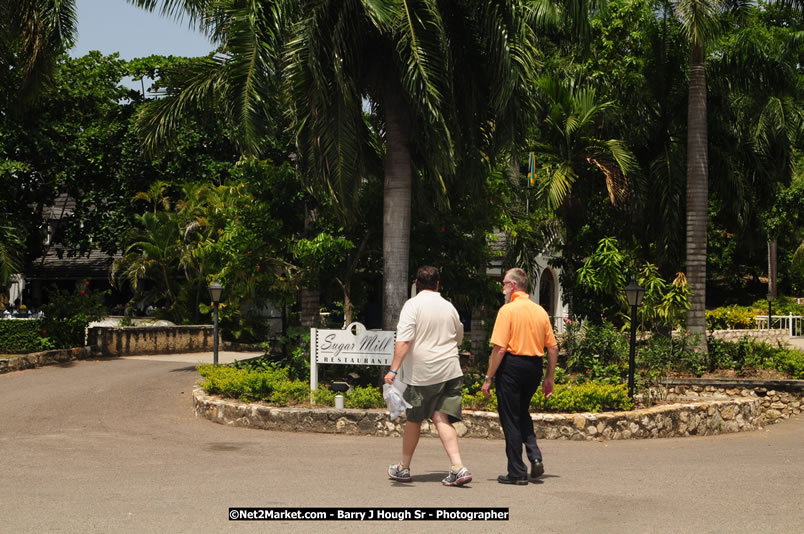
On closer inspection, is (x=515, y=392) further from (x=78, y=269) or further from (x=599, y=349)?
(x=78, y=269)

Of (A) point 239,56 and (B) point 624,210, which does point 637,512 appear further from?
(B) point 624,210

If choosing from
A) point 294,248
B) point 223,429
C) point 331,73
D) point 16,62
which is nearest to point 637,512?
point 223,429

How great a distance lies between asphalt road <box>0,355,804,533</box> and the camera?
242 inches

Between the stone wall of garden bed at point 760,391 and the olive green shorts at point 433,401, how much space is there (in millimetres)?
10501

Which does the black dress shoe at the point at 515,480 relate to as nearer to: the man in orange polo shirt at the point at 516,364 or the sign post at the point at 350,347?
the man in orange polo shirt at the point at 516,364

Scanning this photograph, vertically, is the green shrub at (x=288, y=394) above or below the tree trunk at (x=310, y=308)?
below

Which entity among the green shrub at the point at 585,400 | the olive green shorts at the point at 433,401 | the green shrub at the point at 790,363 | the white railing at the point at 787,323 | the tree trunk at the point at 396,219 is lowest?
the green shrub at the point at 585,400

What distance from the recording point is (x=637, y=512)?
654cm

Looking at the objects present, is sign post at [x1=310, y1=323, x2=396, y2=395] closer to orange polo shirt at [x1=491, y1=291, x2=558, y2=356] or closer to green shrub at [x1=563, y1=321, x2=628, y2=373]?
orange polo shirt at [x1=491, y1=291, x2=558, y2=356]

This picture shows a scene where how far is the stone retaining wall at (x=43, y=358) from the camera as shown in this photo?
20406 mm

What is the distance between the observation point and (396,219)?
13.7 m

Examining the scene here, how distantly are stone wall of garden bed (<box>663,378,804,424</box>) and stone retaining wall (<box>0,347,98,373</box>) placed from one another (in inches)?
560

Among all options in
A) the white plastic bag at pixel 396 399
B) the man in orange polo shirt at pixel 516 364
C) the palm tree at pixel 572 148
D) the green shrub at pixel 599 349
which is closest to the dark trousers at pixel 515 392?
the man in orange polo shirt at pixel 516 364

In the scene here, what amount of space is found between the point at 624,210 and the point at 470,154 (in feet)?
27.0
